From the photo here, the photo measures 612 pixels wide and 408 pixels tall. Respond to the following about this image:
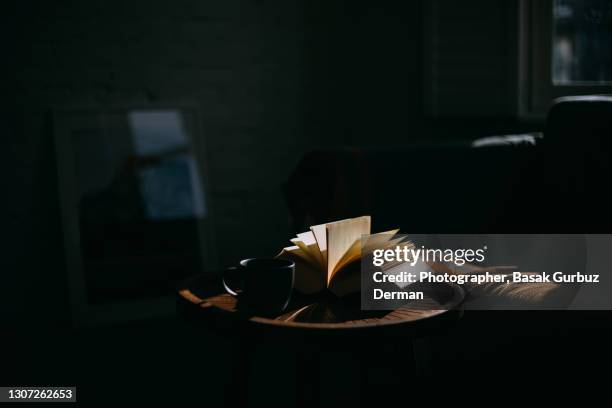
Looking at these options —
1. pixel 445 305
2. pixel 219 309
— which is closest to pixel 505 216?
pixel 445 305

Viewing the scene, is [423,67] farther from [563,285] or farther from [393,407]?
[393,407]

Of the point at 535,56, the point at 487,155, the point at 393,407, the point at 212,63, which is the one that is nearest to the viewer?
the point at 393,407

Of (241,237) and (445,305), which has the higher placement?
(445,305)

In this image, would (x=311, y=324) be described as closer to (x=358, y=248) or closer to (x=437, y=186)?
(x=358, y=248)

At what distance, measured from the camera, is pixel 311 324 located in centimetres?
93

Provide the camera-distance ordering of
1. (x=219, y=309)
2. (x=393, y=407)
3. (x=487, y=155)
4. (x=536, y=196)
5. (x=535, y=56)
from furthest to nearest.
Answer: (x=535, y=56) < (x=487, y=155) < (x=536, y=196) < (x=393, y=407) < (x=219, y=309)

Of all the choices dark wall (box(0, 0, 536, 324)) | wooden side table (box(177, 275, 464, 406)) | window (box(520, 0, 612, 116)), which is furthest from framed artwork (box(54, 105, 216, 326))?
wooden side table (box(177, 275, 464, 406))

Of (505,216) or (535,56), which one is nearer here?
(505,216)

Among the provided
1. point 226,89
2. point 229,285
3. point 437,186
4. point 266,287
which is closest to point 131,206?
point 226,89

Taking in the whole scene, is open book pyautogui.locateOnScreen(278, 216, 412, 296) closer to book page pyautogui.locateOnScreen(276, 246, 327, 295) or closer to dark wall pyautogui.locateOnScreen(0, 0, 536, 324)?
book page pyautogui.locateOnScreen(276, 246, 327, 295)

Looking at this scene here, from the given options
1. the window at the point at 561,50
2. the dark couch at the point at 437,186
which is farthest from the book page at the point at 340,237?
the window at the point at 561,50

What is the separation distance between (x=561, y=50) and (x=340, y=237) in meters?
1.79

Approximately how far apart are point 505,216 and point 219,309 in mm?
1117

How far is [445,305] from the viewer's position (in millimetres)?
1028
